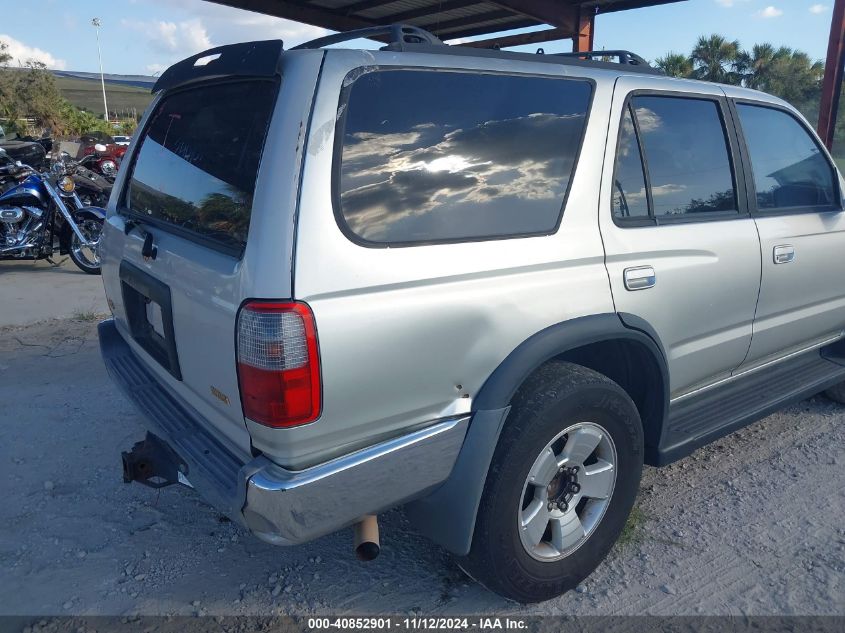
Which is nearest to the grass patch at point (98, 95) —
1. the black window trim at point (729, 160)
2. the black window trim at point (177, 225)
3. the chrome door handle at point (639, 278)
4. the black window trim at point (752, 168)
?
the black window trim at point (177, 225)

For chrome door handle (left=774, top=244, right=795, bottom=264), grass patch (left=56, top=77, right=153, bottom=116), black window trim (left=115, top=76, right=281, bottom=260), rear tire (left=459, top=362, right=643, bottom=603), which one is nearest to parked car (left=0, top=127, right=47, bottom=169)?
black window trim (left=115, top=76, right=281, bottom=260)

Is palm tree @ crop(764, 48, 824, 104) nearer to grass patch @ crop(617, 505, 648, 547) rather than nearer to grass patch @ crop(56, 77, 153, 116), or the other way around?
grass patch @ crop(617, 505, 648, 547)

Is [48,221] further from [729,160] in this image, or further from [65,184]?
[729,160]

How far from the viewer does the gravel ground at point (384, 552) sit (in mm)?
2572

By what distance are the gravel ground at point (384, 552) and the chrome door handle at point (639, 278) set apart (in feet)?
3.77

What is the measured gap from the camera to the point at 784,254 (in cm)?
332

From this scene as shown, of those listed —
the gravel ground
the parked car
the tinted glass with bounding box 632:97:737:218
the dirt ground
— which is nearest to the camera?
the gravel ground

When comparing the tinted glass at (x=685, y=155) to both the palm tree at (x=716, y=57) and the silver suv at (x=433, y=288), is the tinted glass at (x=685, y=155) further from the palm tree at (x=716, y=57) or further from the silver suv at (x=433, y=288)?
the palm tree at (x=716, y=57)

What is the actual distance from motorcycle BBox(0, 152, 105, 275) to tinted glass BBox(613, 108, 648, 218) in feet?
22.1

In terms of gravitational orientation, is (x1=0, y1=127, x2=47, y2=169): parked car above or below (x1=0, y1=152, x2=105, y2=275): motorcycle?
above

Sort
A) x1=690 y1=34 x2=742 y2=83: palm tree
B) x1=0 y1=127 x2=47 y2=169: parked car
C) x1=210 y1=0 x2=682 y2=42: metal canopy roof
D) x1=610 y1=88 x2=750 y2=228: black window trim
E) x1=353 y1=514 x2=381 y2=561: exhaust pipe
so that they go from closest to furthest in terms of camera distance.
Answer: x1=353 y1=514 x2=381 y2=561: exhaust pipe, x1=610 y1=88 x2=750 y2=228: black window trim, x1=210 y1=0 x2=682 y2=42: metal canopy roof, x1=0 y1=127 x2=47 y2=169: parked car, x1=690 y1=34 x2=742 y2=83: palm tree

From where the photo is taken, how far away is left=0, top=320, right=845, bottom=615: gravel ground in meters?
2.57

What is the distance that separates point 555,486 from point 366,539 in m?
0.77

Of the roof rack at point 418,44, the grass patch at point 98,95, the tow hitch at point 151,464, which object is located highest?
the grass patch at point 98,95
